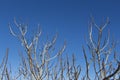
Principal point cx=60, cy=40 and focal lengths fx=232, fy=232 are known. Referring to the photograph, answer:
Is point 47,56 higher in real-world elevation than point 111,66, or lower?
higher

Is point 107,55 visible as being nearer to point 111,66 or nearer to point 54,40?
point 111,66

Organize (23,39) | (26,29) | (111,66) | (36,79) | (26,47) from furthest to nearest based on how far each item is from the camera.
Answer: (26,29) < (23,39) < (26,47) < (36,79) < (111,66)

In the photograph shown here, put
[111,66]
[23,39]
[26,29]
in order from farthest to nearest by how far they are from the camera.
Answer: [26,29] < [23,39] < [111,66]

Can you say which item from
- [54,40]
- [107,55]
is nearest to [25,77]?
[54,40]

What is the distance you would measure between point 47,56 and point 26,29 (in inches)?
39.4

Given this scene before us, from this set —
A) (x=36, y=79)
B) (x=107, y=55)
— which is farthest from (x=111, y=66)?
(x=36, y=79)

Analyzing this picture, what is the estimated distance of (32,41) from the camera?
644 cm

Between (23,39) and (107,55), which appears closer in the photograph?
(107,55)

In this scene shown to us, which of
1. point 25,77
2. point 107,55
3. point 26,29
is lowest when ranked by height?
point 107,55

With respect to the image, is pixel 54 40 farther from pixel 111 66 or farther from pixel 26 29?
pixel 111 66

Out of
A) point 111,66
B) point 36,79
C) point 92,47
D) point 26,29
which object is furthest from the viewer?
point 26,29

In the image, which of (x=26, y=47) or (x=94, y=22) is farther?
(x=26, y=47)

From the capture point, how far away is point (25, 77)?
23.0 feet

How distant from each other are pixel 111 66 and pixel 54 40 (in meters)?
2.65
